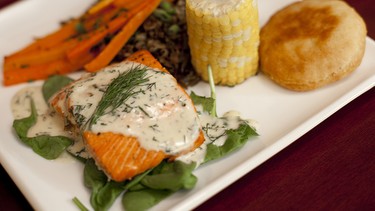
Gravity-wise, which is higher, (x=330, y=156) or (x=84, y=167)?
(x=84, y=167)

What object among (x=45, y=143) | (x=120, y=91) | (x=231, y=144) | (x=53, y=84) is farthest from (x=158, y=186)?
(x=53, y=84)

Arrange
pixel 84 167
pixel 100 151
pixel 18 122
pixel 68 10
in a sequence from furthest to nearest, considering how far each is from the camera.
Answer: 1. pixel 68 10
2. pixel 18 122
3. pixel 84 167
4. pixel 100 151

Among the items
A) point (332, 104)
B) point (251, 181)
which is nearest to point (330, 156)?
point (332, 104)

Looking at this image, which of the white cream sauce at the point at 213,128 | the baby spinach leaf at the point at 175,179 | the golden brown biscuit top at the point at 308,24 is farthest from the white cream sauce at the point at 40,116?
the golden brown biscuit top at the point at 308,24

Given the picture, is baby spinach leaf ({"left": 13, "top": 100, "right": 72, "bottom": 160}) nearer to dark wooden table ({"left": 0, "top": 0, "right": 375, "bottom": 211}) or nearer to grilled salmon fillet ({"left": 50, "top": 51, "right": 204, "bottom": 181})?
grilled salmon fillet ({"left": 50, "top": 51, "right": 204, "bottom": 181})

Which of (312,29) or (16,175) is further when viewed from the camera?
(312,29)

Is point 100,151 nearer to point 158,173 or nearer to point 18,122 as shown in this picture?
point 158,173

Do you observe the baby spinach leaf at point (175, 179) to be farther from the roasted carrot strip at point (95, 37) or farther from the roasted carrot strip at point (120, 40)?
the roasted carrot strip at point (95, 37)

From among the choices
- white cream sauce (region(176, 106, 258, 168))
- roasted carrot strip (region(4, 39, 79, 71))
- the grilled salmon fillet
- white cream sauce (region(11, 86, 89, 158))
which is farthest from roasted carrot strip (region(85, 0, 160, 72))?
white cream sauce (region(176, 106, 258, 168))
